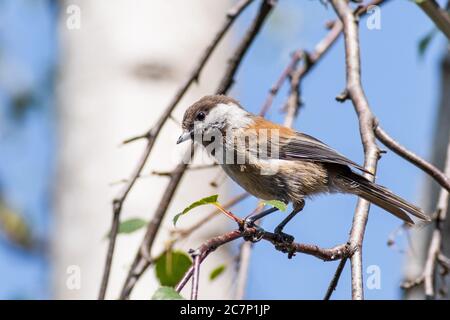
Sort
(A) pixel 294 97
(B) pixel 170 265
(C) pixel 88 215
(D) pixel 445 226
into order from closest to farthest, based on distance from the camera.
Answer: (B) pixel 170 265 < (A) pixel 294 97 < (D) pixel 445 226 < (C) pixel 88 215

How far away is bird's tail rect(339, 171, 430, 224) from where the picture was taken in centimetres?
356

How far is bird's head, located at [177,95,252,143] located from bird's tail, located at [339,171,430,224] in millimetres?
636

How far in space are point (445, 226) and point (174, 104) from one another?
196 cm

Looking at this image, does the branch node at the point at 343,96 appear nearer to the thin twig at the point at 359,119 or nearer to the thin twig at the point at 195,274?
the thin twig at the point at 359,119

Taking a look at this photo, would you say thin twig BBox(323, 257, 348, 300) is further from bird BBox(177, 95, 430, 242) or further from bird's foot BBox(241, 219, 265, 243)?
bird BBox(177, 95, 430, 242)

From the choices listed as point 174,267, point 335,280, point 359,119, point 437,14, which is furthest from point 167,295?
point 437,14

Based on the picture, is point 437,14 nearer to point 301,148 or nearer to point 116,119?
point 301,148

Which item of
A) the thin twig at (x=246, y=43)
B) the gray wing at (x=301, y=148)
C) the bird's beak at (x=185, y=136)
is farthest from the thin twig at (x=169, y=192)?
the gray wing at (x=301, y=148)

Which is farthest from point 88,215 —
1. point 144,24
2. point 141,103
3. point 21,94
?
point 21,94

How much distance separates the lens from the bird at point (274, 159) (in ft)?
11.8

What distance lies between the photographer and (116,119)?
5004 mm

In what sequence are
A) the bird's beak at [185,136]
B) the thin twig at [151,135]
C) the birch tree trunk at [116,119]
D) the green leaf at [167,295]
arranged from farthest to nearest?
the birch tree trunk at [116,119]
the bird's beak at [185,136]
the thin twig at [151,135]
the green leaf at [167,295]

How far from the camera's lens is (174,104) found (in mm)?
3607

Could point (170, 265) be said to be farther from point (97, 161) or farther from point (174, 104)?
point (97, 161)
